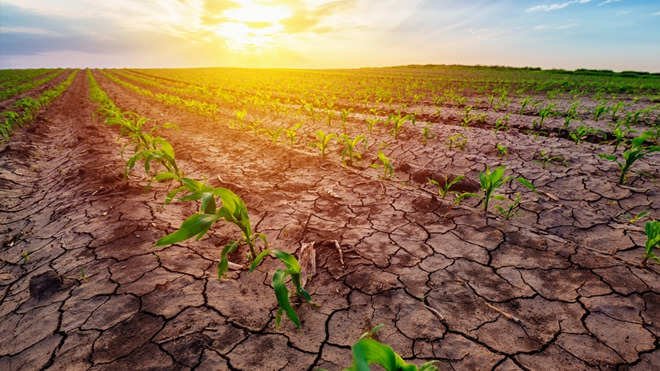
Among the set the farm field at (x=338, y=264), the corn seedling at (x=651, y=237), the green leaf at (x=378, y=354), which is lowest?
the farm field at (x=338, y=264)

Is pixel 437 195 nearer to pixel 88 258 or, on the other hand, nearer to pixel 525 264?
pixel 525 264

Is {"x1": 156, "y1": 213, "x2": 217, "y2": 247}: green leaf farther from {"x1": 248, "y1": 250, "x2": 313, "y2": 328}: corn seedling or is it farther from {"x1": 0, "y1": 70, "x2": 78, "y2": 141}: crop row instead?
{"x1": 0, "y1": 70, "x2": 78, "y2": 141}: crop row

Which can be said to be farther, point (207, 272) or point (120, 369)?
point (207, 272)

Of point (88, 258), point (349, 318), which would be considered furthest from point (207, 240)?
point (349, 318)

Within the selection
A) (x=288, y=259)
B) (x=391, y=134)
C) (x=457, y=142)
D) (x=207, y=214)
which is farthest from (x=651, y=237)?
(x=391, y=134)

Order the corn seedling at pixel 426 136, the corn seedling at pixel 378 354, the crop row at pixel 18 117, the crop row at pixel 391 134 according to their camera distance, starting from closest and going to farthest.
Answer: the corn seedling at pixel 378 354 < the crop row at pixel 391 134 < the corn seedling at pixel 426 136 < the crop row at pixel 18 117

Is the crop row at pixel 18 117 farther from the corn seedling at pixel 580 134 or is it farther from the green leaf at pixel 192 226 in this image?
the corn seedling at pixel 580 134

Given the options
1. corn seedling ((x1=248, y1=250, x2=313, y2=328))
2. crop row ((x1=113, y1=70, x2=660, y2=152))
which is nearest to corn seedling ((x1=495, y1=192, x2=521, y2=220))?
corn seedling ((x1=248, y1=250, x2=313, y2=328))

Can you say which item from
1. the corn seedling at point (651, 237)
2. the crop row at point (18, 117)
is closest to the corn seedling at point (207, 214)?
the corn seedling at point (651, 237)

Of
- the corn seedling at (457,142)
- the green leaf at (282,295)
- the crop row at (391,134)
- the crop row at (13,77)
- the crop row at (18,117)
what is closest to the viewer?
the green leaf at (282,295)

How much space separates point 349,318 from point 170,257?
1274 millimetres

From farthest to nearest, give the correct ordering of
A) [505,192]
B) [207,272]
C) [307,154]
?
[307,154]
[505,192]
[207,272]

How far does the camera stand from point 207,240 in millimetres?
2205

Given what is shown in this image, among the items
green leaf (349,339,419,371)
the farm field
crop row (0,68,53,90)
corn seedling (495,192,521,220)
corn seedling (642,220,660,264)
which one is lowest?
the farm field
